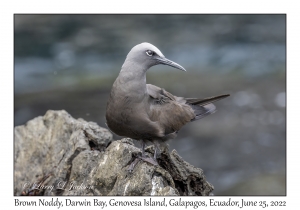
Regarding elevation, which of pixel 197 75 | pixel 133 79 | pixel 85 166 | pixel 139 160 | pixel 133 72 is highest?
pixel 197 75

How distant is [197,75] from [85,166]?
399 inches

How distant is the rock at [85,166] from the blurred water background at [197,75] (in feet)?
16.1

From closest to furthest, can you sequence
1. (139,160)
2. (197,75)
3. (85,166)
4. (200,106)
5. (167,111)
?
(139,160), (85,166), (167,111), (200,106), (197,75)

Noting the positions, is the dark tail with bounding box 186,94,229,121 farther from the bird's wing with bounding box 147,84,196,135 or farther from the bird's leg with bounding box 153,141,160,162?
the bird's leg with bounding box 153,141,160,162

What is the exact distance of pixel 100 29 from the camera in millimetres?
20859

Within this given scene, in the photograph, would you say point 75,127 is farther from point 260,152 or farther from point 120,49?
point 120,49

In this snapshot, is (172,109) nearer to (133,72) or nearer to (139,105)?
(139,105)

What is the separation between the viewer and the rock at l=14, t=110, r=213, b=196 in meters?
6.94

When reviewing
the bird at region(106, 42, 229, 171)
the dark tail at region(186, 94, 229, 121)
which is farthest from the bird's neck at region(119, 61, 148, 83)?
the dark tail at region(186, 94, 229, 121)

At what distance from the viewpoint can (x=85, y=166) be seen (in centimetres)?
751

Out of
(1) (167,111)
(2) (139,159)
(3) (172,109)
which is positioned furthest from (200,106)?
(2) (139,159)

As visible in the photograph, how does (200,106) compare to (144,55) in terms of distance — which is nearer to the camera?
(144,55)

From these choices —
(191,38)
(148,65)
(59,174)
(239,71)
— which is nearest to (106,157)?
(59,174)

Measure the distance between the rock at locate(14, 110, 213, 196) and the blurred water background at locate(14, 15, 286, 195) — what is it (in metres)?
4.90
